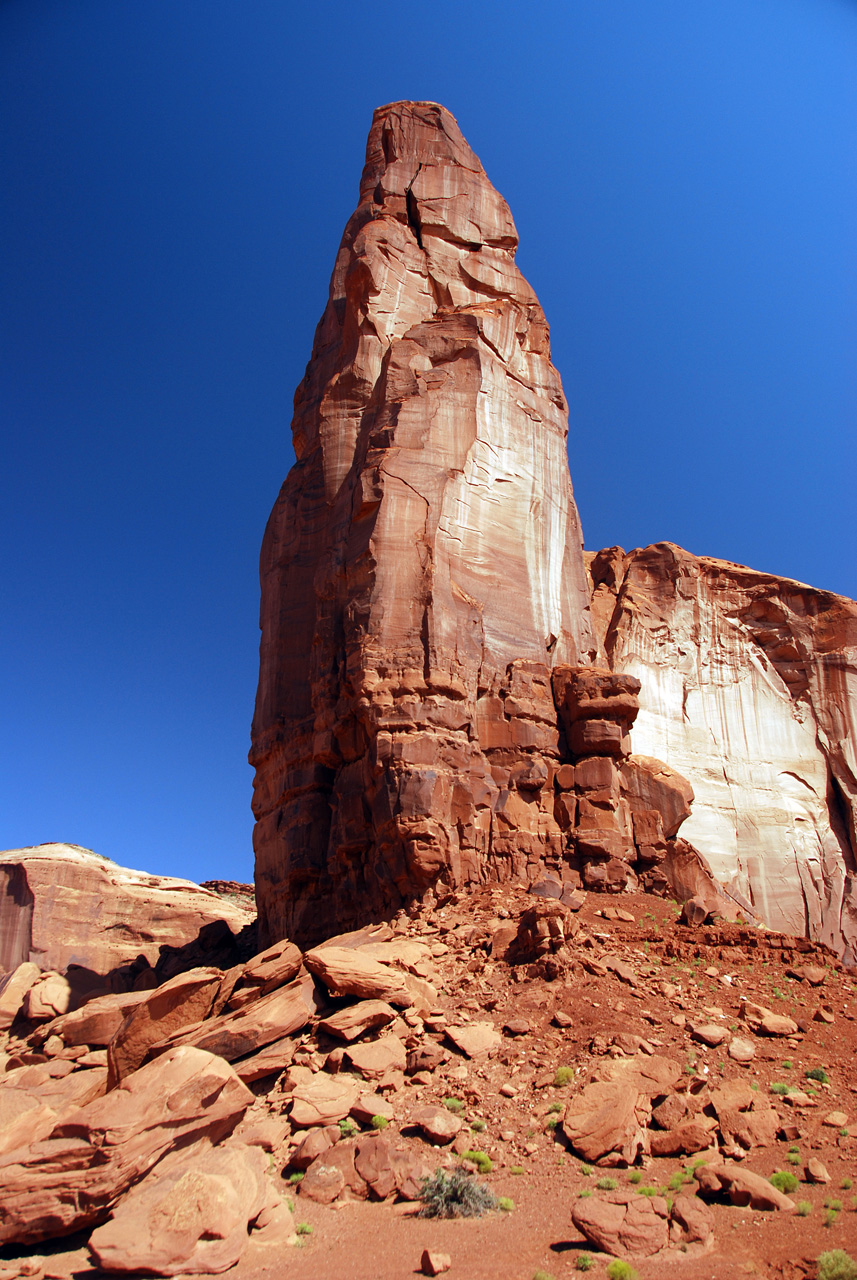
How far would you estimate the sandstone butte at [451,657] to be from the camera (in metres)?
20.9

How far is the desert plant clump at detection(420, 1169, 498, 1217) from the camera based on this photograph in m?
10.2

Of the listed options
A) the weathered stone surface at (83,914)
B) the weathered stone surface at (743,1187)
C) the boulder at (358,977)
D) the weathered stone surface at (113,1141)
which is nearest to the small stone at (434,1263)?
the weathered stone surface at (743,1187)

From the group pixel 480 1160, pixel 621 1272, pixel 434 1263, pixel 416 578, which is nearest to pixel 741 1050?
pixel 480 1160

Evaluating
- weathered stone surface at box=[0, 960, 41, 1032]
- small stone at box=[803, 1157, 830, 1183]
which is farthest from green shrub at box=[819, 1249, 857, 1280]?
weathered stone surface at box=[0, 960, 41, 1032]

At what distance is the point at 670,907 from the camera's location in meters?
20.3

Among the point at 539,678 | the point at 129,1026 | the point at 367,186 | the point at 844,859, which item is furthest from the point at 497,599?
the point at 844,859

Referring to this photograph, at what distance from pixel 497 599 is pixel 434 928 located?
976 cm

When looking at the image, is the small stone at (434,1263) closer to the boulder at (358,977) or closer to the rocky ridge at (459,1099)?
the rocky ridge at (459,1099)

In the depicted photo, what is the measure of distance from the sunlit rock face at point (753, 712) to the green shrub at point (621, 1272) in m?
27.8

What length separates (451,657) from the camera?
70.9 feet

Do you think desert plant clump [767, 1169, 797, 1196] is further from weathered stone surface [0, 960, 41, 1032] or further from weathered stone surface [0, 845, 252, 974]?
weathered stone surface [0, 845, 252, 974]

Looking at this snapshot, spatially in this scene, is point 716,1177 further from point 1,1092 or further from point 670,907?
point 1,1092

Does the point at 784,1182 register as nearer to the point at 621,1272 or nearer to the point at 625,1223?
the point at 625,1223

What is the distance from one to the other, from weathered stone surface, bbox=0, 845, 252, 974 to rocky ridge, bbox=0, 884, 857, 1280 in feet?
47.1
